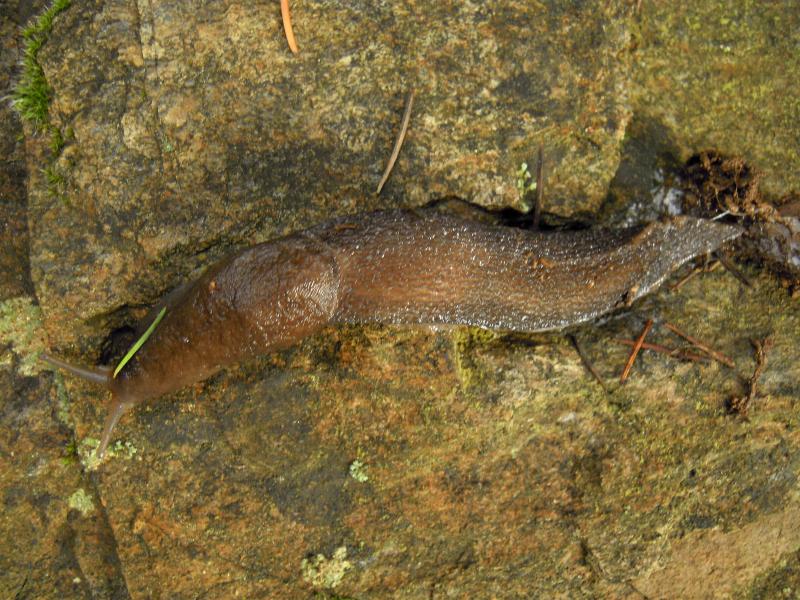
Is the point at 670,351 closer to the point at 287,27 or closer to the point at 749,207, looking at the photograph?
the point at 749,207

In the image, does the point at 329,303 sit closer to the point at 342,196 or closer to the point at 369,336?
the point at 369,336

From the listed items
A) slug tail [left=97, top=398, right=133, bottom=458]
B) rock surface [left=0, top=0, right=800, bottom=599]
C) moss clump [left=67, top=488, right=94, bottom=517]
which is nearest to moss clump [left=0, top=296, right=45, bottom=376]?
rock surface [left=0, top=0, right=800, bottom=599]

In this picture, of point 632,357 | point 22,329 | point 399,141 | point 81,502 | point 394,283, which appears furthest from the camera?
point 81,502

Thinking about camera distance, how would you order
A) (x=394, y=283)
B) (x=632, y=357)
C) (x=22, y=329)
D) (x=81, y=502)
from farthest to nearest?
1. (x=81, y=502)
2. (x=22, y=329)
3. (x=632, y=357)
4. (x=394, y=283)

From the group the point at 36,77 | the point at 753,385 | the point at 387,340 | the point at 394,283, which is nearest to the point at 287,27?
the point at 36,77

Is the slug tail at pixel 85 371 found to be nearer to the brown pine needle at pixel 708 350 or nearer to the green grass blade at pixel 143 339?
the green grass blade at pixel 143 339

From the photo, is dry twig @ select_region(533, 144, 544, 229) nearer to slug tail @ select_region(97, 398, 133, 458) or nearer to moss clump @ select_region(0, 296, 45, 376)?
slug tail @ select_region(97, 398, 133, 458)

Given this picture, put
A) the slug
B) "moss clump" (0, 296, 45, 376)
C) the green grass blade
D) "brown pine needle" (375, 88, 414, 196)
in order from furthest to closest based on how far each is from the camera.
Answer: "moss clump" (0, 296, 45, 376) → "brown pine needle" (375, 88, 414, 196) → the green grass blade → the slug
